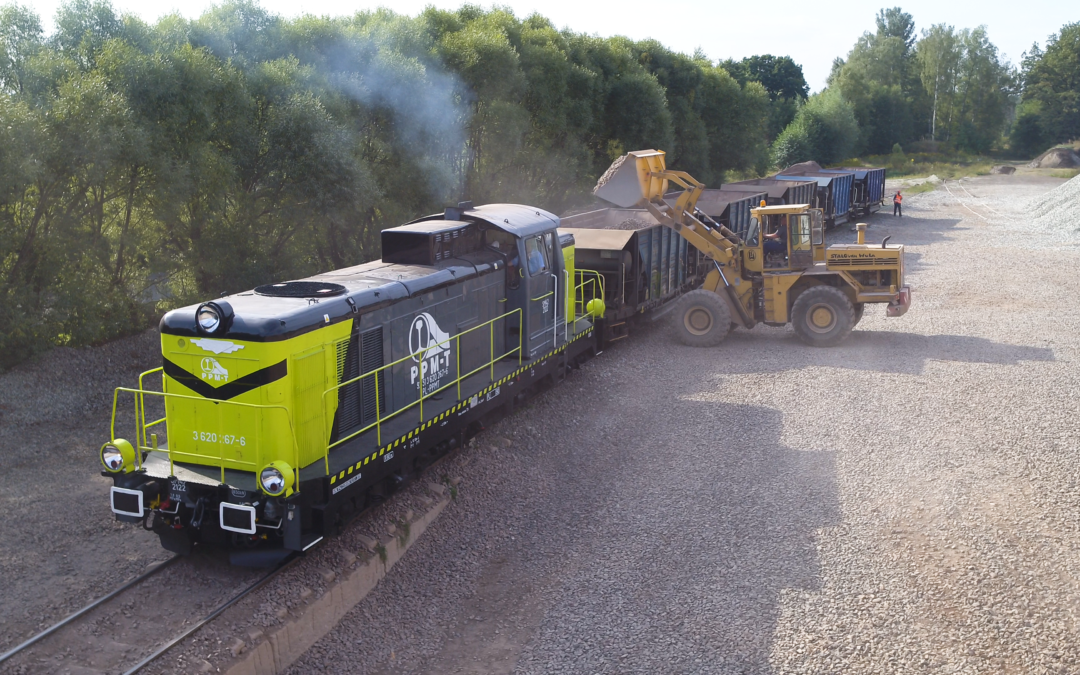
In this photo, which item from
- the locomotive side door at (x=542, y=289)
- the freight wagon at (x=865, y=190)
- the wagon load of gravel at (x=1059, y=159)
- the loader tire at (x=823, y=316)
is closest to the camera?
the locomotive side door at (x=542, y=289)

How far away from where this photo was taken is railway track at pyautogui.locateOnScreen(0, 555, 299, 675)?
625cm

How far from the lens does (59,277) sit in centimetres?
1420

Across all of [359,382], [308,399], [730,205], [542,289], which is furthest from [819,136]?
[308,399]

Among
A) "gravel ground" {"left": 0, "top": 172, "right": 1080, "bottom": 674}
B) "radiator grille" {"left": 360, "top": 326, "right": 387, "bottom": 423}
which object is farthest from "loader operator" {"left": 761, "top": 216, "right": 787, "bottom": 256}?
"radiator grille" {"left": 360, "top": 326, "right": 387, "bottom": 423}

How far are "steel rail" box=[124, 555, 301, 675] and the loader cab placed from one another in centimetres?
1164

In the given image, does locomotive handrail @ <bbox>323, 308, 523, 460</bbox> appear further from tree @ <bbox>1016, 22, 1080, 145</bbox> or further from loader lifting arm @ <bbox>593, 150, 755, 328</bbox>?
tree @ <bbox>1016, 22, 1080, 145</bbox>

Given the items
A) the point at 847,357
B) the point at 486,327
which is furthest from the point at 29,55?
the point at 847,357

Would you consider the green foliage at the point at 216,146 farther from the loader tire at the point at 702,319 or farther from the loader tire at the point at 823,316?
the loader tire at the point at 823,316

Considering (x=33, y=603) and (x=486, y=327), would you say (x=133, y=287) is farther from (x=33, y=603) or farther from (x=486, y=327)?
(x=33, y=603)

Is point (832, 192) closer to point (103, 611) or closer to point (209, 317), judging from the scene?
point (209, 317)

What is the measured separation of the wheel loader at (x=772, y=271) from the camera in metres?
16.0

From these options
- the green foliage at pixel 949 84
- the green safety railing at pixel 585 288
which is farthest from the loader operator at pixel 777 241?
the green foliage at pixel 949 84

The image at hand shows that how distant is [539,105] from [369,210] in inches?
361

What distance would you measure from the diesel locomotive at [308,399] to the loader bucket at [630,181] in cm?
581
